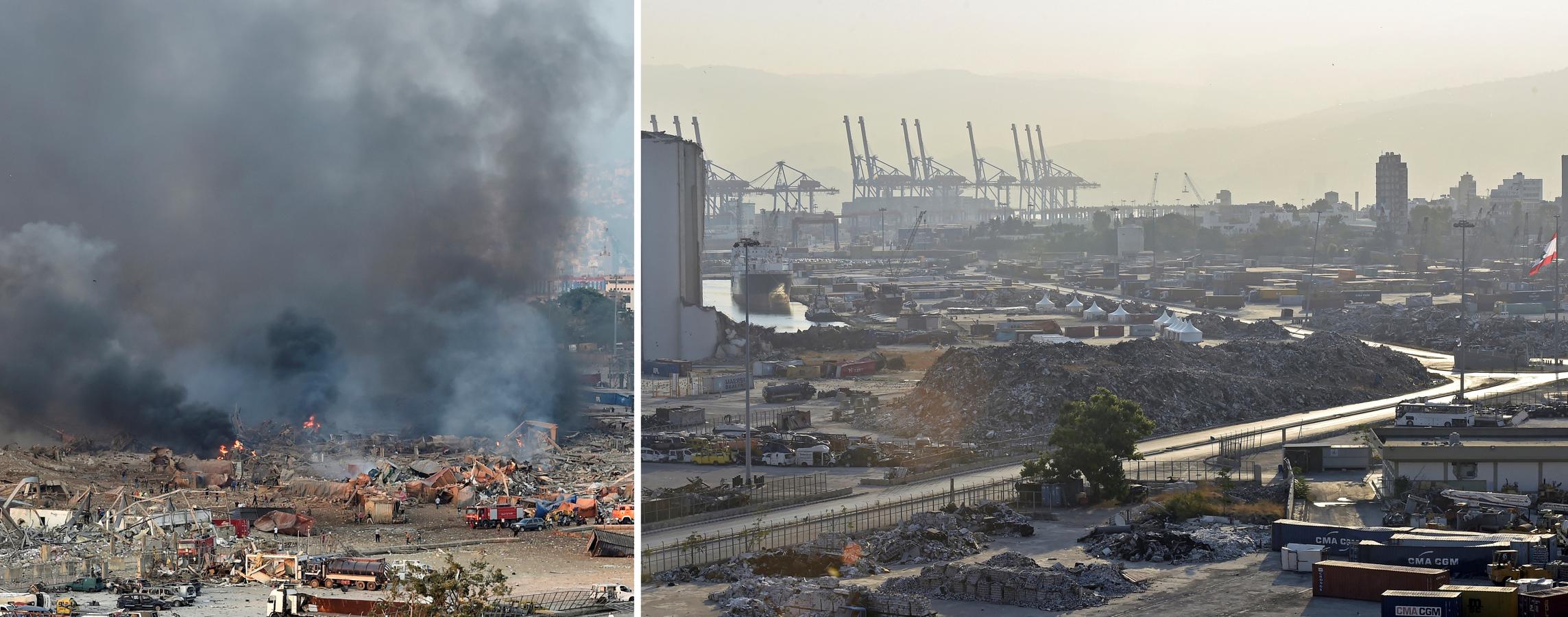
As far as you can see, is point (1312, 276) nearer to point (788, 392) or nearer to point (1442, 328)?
point (1442, 328)

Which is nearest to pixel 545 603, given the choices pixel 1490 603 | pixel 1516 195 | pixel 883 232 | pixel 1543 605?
pixel 1490 603

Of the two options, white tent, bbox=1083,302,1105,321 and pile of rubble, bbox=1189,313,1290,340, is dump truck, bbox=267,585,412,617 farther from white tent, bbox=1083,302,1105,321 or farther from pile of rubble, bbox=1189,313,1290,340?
white tent, bbox=1083,302,1105,321

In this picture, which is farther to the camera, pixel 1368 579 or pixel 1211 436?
pixel 1211 436

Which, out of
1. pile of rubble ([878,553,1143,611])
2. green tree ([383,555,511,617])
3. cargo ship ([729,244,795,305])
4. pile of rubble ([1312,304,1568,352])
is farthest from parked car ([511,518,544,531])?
cargo ship ([729,244,795,305])

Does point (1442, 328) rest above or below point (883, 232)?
below

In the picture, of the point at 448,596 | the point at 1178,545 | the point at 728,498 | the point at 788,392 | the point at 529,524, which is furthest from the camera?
the point at 788,392

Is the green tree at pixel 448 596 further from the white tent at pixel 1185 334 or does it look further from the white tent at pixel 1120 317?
the white tent at pixel 1120 317

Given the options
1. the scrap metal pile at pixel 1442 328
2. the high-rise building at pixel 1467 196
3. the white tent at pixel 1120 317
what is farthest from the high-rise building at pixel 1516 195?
the white tent at pixel 1120 317

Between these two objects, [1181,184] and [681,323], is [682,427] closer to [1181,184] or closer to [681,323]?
[681,323]
